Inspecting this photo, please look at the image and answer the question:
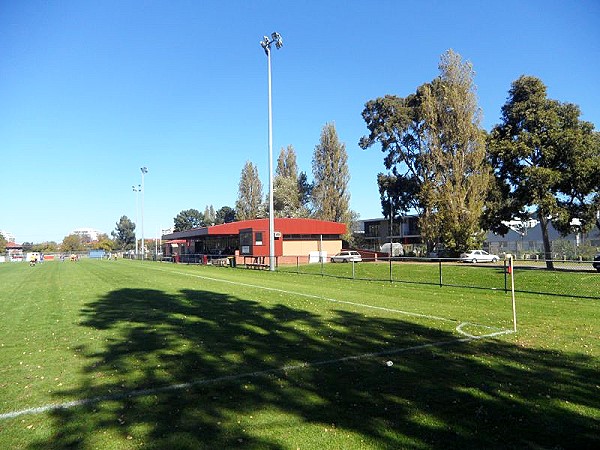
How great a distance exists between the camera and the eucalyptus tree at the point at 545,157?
109 feet

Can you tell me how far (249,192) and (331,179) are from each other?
63.5ft

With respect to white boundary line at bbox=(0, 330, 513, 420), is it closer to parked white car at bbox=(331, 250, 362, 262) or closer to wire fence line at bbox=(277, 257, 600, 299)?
wire fence line at bbox=(277, 257, 600, 299)

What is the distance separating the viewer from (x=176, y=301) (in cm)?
1441

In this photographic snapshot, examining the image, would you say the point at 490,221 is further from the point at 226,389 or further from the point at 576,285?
the point at 226,389

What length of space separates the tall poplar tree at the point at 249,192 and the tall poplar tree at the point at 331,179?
1533cm

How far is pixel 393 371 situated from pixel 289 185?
68.8m

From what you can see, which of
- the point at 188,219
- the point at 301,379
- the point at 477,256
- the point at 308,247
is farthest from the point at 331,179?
the point at 188,219

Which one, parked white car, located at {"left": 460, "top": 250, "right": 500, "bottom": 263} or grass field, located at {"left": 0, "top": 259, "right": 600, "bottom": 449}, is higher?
parked white car, located at {"left": 460, "top": 250, "right": 500, "bottom": 263}

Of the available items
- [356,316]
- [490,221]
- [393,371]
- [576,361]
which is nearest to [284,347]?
[393,371]

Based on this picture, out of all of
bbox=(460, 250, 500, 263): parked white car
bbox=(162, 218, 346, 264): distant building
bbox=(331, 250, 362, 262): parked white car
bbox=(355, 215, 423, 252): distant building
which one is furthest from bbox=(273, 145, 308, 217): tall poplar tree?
bbox=(460, 250, 500, 263): parked white car

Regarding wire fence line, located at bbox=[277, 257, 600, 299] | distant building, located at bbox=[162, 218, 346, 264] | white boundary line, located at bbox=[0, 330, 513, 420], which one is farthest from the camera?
distant building, located at bbox=[162, 218, 346, 264]

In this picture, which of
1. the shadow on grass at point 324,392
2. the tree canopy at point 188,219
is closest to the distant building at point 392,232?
the shadow on grass at point 324,392

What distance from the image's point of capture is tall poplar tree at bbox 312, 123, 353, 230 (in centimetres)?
6688

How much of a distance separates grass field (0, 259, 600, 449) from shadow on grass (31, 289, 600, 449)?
22 millimetres
